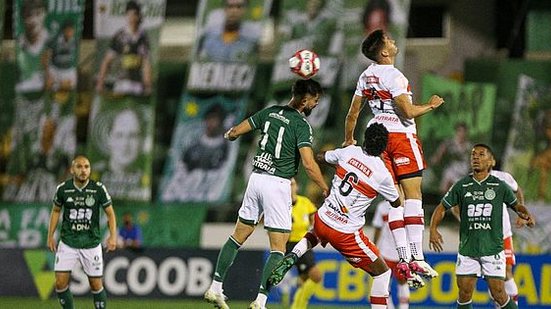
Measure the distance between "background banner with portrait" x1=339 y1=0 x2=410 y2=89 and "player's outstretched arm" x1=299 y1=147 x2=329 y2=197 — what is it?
913 centimetres

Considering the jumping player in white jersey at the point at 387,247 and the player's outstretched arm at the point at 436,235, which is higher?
the player's outstretched arm at the point at 436,235

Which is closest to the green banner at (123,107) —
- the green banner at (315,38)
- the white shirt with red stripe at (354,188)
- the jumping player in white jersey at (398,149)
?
the green banner at (315,38)

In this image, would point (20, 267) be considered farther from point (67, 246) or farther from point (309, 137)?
point (309, 137)

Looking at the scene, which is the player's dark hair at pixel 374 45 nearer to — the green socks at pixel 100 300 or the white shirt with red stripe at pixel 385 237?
the white shirt with red stripe at pixel 385 237

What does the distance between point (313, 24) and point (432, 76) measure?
2322 mm

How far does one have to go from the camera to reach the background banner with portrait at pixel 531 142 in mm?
20812

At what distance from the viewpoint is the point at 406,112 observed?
1150 centimetres

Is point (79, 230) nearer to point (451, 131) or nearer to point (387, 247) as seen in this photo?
point (387, 247)

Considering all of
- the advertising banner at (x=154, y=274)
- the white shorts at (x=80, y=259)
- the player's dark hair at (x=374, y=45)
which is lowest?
the advertising banner at (x=154, y=274)

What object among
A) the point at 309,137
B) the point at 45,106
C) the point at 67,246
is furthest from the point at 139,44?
the point at 309,137

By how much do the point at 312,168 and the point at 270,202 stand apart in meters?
0.59

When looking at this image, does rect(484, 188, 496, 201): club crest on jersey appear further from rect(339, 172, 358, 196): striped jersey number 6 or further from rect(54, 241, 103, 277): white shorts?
rect(54, 241, 103, 277): white shorts

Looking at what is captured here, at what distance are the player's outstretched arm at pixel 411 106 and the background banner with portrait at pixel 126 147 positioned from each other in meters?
10.4

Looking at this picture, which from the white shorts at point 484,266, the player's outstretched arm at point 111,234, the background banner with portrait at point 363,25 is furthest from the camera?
the background banner with portrait at point 363,25
